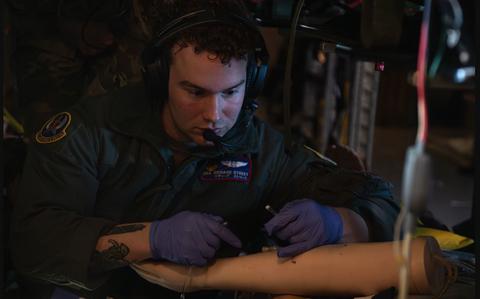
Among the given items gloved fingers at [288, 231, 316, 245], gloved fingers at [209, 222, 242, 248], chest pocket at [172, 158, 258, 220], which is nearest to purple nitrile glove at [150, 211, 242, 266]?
gloved fingers at [209, 222, 242, 248]

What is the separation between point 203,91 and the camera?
126 centimetres

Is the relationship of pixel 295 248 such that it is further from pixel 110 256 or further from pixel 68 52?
pixel 68 52

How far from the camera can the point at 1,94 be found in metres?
1.05

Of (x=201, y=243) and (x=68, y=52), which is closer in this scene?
(x=201, y=243)

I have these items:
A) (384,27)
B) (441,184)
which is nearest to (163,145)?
(384,27)

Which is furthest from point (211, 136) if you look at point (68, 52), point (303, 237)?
point (68, 52)

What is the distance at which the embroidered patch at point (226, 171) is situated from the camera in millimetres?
1399

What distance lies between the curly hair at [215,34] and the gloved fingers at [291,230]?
0.30m

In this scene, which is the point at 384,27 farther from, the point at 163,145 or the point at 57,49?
the point at 57,49

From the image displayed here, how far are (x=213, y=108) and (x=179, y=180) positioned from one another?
19cm

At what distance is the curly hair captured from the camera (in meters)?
1.24

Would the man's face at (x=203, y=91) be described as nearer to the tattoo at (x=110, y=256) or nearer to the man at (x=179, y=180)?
the man at (x=179, y=180)

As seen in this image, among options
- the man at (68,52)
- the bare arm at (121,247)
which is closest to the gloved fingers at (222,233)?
the bare arm at (121,247)

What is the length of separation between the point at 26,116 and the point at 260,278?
33.9 inches
